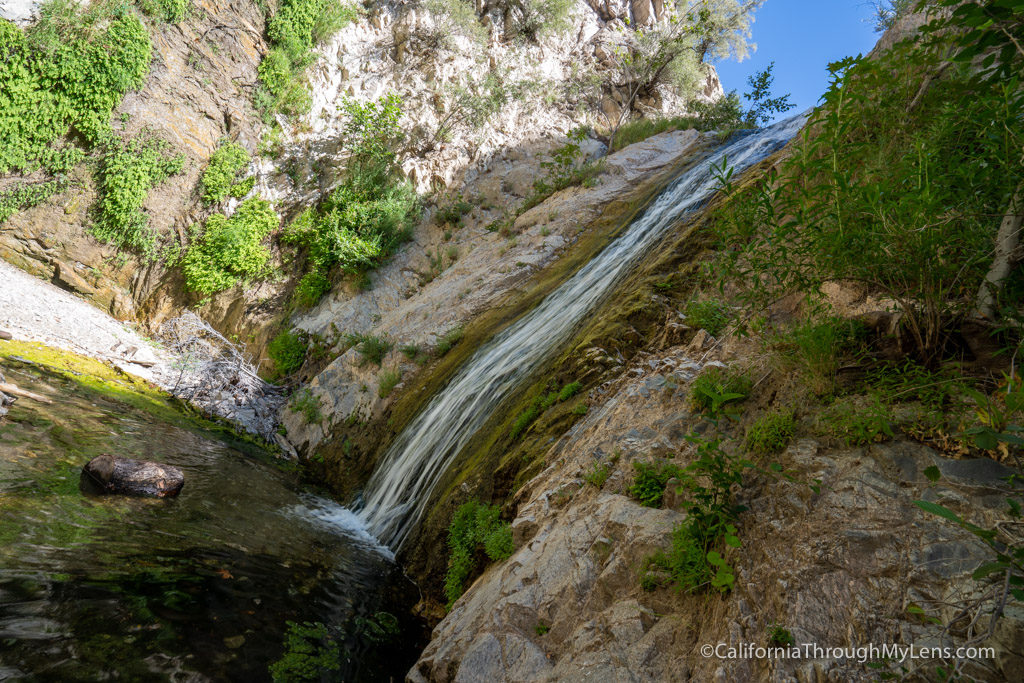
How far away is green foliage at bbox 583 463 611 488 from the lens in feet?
10.8

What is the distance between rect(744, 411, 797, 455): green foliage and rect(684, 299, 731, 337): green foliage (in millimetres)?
1171

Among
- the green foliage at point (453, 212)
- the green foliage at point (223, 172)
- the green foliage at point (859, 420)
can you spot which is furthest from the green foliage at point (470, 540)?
the green foliage at point (223, 172)

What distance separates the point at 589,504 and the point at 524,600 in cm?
67

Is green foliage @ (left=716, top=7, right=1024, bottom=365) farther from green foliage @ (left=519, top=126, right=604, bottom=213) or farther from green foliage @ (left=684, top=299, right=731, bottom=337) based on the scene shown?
green foliage @ (left=519, top=126, right=604, bottom=213)

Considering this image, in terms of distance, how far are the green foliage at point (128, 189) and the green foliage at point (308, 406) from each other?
21.5ft

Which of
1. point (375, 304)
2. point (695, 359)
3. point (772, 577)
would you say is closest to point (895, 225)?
point (695, 359)

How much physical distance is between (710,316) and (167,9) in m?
16.4

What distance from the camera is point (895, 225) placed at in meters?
2.65

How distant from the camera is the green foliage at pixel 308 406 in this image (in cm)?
959

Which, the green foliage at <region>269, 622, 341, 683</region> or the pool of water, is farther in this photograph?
the green foliage at <region>269, 622, 341, 683</region>

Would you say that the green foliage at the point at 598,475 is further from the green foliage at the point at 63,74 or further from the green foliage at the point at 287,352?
the green foliage at the point at 63,74

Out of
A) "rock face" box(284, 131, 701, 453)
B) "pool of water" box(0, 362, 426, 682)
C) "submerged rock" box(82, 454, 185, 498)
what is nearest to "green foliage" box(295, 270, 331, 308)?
"rock face" box(284, 131, 701, 453)

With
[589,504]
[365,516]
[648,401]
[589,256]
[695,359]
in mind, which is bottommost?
[365,516]

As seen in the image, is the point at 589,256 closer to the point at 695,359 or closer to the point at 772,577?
the point at 695,359
